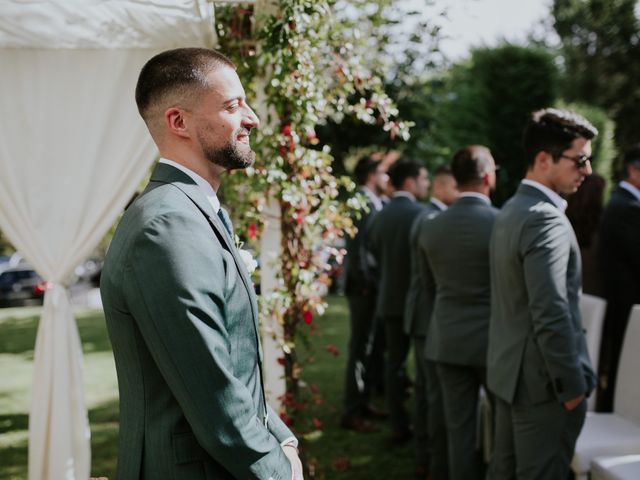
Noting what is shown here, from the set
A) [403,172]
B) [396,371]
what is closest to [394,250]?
[403,172]

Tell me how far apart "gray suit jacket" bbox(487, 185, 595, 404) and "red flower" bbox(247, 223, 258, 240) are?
1229mm

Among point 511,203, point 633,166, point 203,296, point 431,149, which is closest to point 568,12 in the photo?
point 431,149

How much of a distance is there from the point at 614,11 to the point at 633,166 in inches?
931

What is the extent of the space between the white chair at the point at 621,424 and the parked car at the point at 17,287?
19.8 m

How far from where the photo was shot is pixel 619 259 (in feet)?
18.2

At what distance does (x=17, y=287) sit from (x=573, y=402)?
21.0 metres

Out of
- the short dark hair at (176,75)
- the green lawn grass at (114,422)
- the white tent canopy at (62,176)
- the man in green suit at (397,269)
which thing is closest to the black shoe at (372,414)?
the green lawn grass at (114,422)

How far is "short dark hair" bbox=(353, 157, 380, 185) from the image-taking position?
21.4ft

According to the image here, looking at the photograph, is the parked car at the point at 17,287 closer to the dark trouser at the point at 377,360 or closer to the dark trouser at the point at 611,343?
the dark trouser at the point at 377,360

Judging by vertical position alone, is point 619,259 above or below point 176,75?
below

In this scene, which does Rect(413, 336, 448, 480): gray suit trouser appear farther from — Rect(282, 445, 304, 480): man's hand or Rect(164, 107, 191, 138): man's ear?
Rect(164, 107, 191, 138): man's ear

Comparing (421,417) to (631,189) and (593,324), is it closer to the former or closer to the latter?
(593,324)

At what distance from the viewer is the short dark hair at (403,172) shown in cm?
578

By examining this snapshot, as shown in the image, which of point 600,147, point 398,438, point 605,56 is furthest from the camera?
point 605,56
